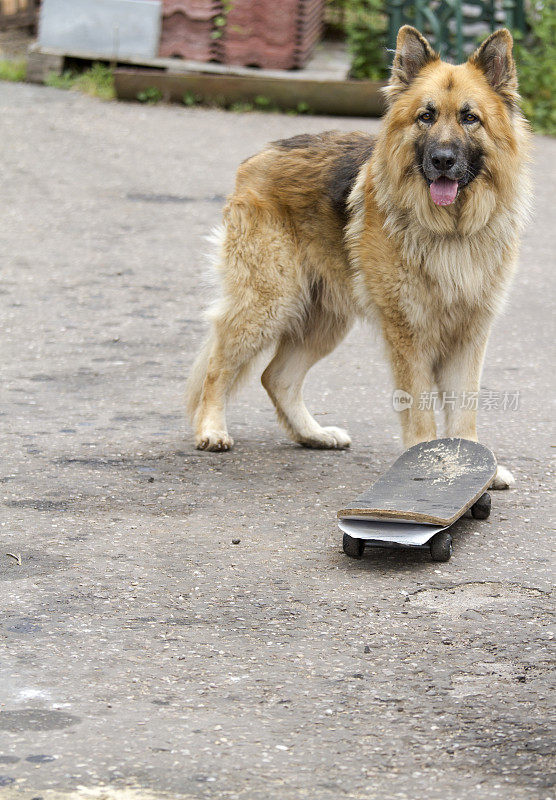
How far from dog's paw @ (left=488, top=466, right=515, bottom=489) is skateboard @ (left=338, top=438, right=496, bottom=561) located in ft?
0.67

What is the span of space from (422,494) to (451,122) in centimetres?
155

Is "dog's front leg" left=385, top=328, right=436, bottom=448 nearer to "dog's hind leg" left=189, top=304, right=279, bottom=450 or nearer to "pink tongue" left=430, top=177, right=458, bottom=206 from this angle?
"pink tongue" left=430, top=177, right=458, bottom=206

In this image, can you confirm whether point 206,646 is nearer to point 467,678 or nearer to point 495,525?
point 467,678

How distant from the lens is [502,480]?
5.01m

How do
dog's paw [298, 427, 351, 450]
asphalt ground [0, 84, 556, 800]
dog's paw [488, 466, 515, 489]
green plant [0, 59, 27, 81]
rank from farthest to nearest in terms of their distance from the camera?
green plant [0, 59, 27, 81]
dog's paw [298, 427, 351, 450]
dog's paw [488, 466, 515, 489]
asphalt ground [0, 84, 556, 800]

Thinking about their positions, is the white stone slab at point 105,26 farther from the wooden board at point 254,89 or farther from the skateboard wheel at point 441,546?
the skateboard wheel at point 441,546

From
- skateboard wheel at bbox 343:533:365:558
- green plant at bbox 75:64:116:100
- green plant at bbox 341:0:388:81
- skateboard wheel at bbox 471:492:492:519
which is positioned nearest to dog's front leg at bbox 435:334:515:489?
skateboard wheel at bbox 471:492:492:519

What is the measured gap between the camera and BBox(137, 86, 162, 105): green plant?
543 inches

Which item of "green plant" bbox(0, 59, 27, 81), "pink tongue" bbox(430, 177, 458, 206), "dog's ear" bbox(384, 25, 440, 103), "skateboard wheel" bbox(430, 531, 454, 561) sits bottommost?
"green plant" bbox(0, 59, 27, 81)

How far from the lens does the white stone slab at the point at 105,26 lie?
45.6 ft

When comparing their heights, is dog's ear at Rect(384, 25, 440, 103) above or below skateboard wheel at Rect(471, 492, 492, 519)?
above

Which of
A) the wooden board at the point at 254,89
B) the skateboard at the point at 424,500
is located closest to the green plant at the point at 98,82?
the wooden board at the point at 254,89

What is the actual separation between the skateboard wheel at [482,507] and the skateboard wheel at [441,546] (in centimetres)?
43

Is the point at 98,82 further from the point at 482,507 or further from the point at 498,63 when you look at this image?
the point at 482,507
